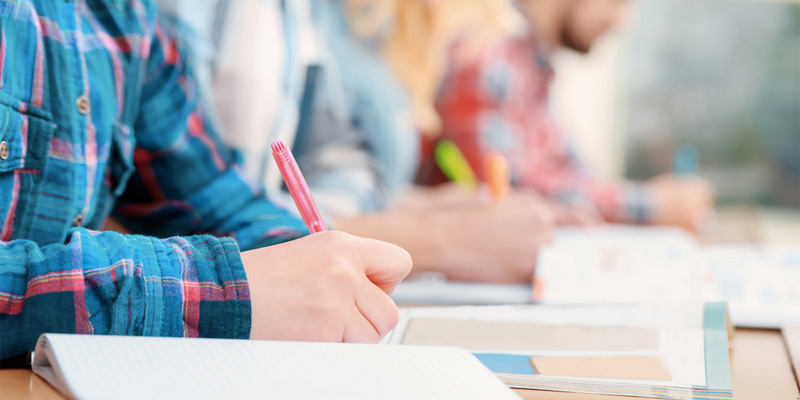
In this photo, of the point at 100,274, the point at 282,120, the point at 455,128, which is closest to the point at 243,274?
the point at 100,274

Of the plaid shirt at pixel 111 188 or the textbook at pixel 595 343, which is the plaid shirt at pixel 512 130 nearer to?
the plaid shirt at pixel 111 188

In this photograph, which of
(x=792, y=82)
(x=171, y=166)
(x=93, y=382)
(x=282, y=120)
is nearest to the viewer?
(x=93, y=382)

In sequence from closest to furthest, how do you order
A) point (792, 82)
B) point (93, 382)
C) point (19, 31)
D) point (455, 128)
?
1. point (93, 382)
2. point (19, 31)
3. point (455, 128)
4. point (792, 82)

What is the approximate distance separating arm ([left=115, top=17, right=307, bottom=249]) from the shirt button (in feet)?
0.36

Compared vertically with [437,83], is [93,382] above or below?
below

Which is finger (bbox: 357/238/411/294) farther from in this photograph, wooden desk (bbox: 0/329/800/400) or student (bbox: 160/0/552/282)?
student (bbox: 160/0/552/282)

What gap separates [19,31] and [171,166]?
0.19 m

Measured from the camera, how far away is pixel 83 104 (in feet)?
1.43

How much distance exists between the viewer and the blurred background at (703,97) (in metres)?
2.24

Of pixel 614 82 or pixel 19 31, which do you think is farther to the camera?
pixel 614 82

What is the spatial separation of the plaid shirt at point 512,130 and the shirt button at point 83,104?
1013 mm

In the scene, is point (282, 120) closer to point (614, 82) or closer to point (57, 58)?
point (57, 58)

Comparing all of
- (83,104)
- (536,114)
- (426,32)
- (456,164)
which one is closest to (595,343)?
(83,104)

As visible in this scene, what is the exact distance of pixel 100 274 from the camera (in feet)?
0.98
